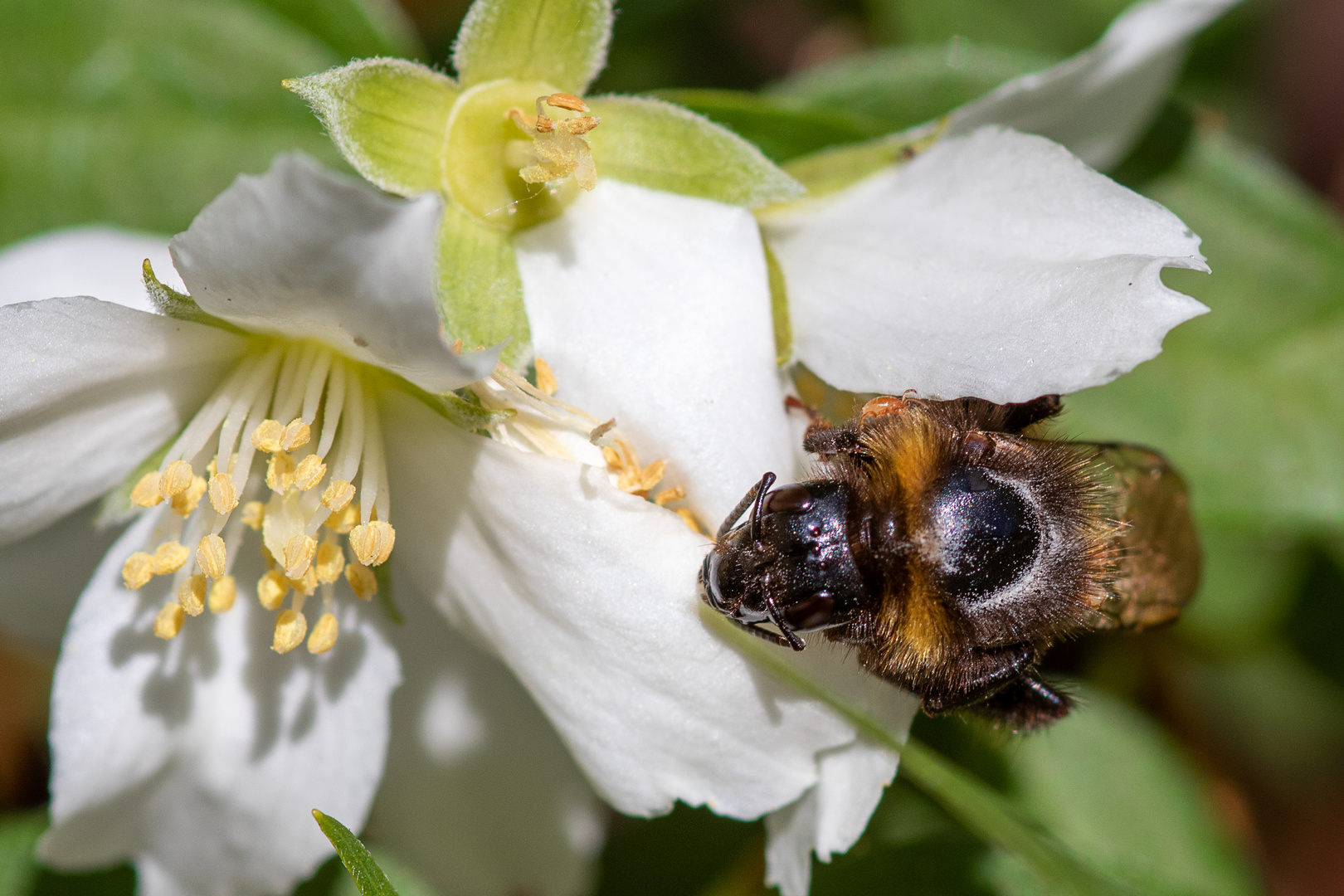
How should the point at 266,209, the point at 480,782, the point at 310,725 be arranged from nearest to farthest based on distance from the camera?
the point at 266,209
the point at 310,725
the point at 480,782

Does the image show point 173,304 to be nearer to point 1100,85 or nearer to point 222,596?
point 222,596

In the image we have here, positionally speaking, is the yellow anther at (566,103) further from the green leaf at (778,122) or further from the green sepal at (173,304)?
the green sepal at (173,304)

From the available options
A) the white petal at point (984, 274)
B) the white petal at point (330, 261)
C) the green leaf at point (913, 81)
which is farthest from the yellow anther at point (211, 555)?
the green leaf at point (913, 81)

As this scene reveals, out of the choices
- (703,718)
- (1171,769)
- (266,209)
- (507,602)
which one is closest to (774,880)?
(703,718)

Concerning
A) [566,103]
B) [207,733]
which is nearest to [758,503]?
[566,103]

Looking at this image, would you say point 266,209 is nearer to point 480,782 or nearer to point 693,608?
point 693,608

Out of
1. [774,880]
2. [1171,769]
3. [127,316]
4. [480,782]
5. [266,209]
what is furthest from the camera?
[1171,769]

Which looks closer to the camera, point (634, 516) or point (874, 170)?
→ point (634, 516)
